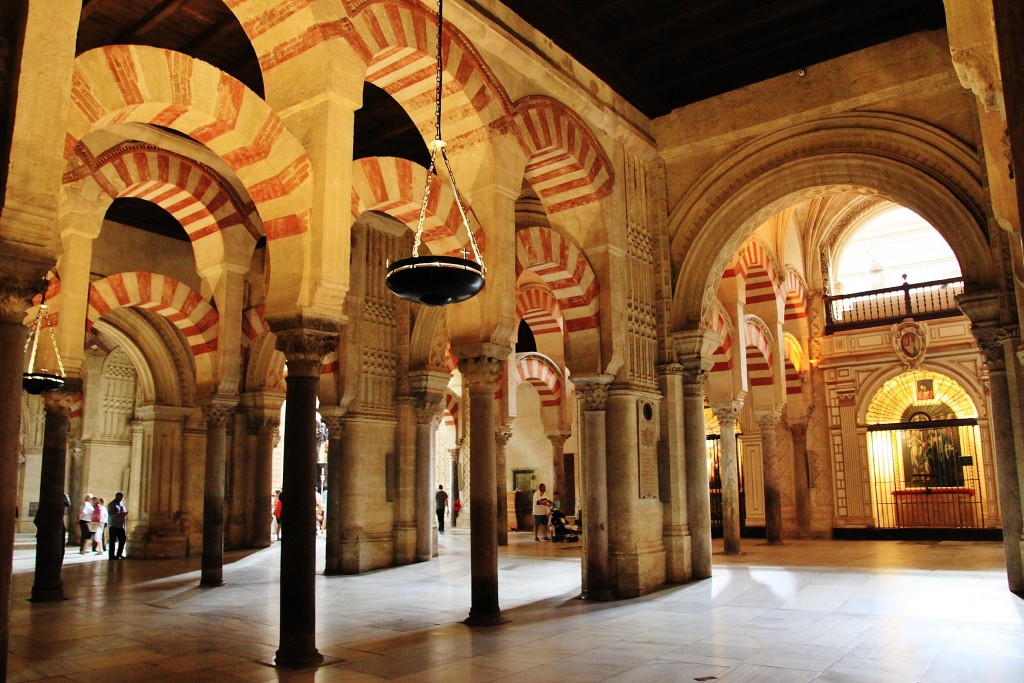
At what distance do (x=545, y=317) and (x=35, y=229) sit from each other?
936 cm

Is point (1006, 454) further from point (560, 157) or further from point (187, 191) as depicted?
point (187, 191)

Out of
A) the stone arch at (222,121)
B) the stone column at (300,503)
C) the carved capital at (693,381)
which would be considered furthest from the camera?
the carved capital at (693,381)

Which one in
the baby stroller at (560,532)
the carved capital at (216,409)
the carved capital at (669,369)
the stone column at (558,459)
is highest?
the carved capital at (669,369)

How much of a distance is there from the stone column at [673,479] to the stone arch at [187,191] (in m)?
4.58

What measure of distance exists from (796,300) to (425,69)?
9.66 metres

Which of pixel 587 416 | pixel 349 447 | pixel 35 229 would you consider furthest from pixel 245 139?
pixel 349 447

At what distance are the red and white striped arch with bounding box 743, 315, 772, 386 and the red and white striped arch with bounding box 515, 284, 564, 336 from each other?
9.56 feet

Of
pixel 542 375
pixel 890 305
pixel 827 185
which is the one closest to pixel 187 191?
pixel 827 185

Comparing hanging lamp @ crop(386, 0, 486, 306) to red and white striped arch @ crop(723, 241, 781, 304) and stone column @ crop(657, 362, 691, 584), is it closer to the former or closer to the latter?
stone column @ crop(657, 362, 691, 584)

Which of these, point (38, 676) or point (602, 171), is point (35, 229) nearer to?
point (38, 676)

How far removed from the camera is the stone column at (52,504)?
690 cm

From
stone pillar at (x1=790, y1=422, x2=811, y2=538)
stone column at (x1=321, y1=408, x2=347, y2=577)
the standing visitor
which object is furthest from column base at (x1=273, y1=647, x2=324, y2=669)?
stone pillar at (x1=790, y1=422, x2=811, y2=538)

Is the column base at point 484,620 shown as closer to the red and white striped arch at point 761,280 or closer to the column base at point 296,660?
the column base at point 296,660

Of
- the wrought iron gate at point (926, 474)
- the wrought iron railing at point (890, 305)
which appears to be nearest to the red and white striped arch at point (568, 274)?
the wrought iron railing at point (890, 305)
